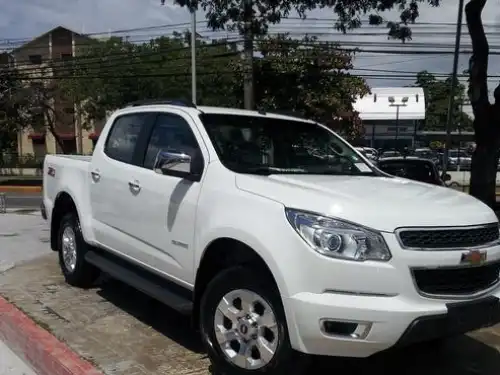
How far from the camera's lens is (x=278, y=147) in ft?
16.5

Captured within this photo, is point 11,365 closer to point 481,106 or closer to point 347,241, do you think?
point 347,241

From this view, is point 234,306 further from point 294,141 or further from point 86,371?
point 294,141

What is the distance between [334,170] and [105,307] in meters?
2.57

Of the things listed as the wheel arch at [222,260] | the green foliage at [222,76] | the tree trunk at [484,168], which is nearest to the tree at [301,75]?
the green foliage at [222,76]

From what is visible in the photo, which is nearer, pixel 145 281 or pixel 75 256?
pixel 145 281

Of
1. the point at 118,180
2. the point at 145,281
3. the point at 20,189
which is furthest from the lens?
the point at 20,189

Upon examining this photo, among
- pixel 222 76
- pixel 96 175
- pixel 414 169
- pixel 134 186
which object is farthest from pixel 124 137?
pixel 222 76

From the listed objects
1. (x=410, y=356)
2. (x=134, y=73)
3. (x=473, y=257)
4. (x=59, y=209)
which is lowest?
(x=410, y=356)

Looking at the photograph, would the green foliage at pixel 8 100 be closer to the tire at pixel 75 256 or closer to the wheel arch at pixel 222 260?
the tire at pixel 75 256

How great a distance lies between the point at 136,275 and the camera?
17.2 feet

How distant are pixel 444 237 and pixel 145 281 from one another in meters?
2.47

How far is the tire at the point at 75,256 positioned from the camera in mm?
6410

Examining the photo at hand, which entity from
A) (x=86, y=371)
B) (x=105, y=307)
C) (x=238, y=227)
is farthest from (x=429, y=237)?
(x=105, y=307)

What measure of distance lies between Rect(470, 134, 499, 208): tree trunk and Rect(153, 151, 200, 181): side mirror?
6.60 meters
